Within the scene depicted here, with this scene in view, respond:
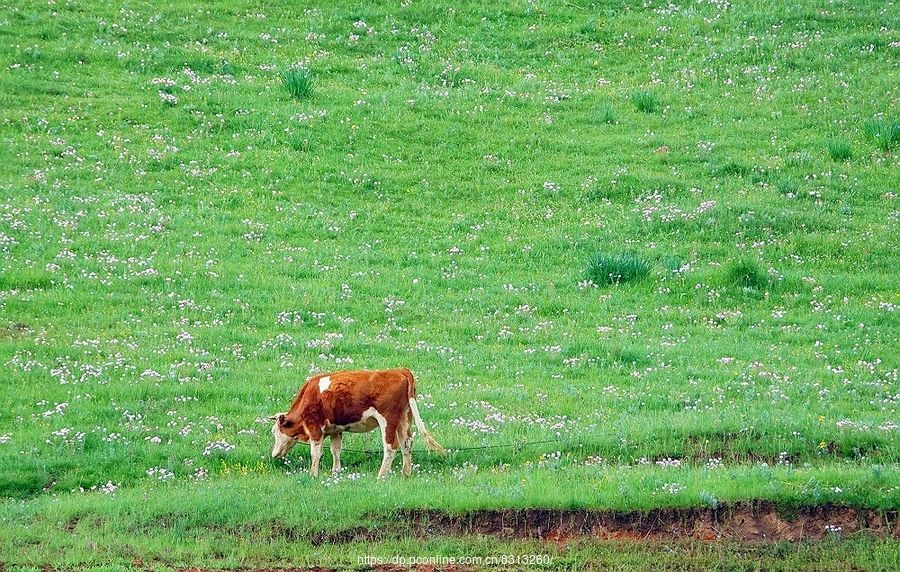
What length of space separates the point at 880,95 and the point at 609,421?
15.8 m

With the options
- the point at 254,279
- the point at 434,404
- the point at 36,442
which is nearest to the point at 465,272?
the point at 254,279

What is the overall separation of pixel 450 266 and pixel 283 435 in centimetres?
757

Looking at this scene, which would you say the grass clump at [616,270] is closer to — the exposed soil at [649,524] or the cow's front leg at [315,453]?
the cow's front leg at [315,453]

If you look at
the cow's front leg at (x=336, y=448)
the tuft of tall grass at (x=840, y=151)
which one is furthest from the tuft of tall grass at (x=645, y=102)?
the cow's front leg at (x=336, y=448)

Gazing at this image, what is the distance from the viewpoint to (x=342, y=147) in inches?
934

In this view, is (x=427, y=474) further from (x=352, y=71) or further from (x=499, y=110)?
(x=352, y=71)

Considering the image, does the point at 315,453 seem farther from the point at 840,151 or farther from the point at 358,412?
the point at 840,151

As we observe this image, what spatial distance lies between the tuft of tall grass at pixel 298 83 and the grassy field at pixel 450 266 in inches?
3.8

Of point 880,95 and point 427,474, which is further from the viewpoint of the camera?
point 880,95

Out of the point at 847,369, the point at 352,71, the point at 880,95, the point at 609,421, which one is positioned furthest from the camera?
the point at 352,71

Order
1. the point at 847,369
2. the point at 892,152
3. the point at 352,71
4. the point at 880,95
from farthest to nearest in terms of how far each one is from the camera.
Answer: the point at 352,71, the point at 880,95, the point at 892,152, the point at 847,369

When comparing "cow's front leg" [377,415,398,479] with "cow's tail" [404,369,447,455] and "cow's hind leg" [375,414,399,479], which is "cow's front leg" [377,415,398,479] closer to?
"cow's hind leg" [375,414,399,479]

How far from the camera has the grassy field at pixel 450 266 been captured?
10.9 metres

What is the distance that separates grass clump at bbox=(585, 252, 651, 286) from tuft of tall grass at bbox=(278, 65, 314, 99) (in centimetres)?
969
